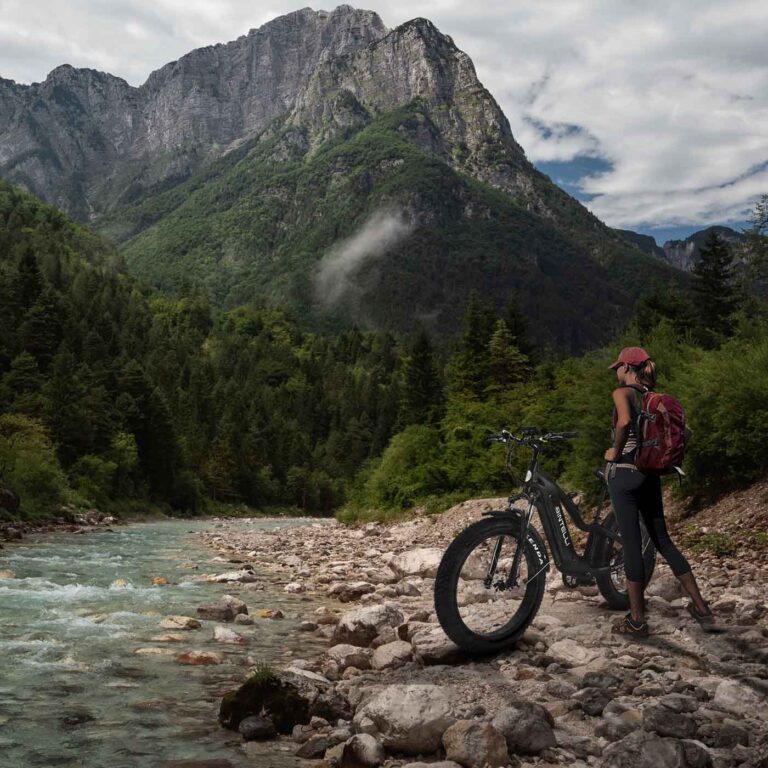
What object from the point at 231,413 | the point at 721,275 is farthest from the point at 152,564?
the point at 231,413

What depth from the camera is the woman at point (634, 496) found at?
6.37m

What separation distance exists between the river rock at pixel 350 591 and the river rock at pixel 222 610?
Result: 2312mm

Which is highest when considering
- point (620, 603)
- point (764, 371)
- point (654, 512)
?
point (764, 371)

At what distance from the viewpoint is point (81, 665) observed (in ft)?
22.7

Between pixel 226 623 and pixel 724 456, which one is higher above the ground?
pixel 724 456

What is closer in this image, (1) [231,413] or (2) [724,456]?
(2) [724,456]

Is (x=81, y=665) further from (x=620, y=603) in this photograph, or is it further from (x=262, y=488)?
(x=262, y=488)

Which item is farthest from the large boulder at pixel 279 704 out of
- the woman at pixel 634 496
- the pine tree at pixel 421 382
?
the pine tree at pixel 421 382

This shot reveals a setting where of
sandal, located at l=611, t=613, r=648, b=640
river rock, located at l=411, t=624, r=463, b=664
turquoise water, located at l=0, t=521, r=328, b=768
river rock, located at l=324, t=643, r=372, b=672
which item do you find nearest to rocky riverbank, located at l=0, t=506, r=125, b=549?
turquoise water, located at l=0, t=521, r=328, b=768

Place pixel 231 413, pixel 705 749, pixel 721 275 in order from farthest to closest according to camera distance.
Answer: pixel 231 413
pixel 721 275
pixel 705 749

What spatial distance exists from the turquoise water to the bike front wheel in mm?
1998

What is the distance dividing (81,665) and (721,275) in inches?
2077

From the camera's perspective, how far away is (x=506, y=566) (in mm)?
6414

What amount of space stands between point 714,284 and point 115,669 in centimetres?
5220
